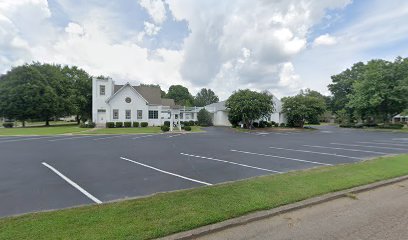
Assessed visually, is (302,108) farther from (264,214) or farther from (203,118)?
(264,214)

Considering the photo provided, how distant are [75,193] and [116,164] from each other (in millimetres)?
3601

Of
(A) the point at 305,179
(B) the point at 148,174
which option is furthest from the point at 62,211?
(A) the point at 305,179

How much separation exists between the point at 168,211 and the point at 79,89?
166 feet

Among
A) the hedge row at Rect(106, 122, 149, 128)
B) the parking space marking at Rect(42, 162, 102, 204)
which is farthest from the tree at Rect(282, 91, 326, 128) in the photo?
the parking space marking at Rect(42, 162, 102, 204)

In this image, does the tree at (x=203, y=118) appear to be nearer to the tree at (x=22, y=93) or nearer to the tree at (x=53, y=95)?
the tree at (x=53, y=95)

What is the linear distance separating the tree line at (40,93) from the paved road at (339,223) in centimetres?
4467

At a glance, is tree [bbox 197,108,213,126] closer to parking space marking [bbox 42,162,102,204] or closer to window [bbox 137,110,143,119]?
window [bbox 137,110,143,119]

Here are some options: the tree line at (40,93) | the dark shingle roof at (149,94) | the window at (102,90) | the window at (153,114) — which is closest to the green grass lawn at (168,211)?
the window at (153,114)

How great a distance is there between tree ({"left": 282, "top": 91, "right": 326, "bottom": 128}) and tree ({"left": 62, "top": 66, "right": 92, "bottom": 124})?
37.2 m

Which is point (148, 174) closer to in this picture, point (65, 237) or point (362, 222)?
point (65, 237)

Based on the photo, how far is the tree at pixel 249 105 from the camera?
111 ft

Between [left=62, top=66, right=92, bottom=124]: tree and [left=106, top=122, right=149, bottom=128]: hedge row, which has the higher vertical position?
[left=62, top=66, right=92, bottom=124]: tree

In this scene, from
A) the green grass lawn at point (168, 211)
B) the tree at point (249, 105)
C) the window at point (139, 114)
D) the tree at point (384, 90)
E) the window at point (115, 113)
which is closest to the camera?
the green grass lawn at point (168, 211)

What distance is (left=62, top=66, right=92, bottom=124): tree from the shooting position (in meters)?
45.5
